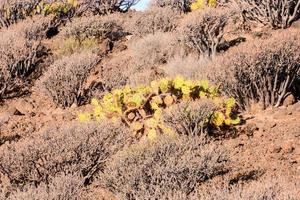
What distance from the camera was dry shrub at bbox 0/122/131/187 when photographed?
5.87 m

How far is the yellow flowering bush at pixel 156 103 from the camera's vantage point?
7.85 m

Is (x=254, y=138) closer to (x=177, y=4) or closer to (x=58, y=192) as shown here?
(x=58, y=192)

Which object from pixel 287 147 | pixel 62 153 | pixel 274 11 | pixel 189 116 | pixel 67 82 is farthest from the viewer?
pixel 274 11

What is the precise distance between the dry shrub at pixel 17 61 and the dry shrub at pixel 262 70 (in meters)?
5.35

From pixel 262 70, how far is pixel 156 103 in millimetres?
1772

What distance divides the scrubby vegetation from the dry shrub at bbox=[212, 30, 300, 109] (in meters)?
0.02

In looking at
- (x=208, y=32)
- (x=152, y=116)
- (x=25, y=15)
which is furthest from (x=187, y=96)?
(x=25, y=15)

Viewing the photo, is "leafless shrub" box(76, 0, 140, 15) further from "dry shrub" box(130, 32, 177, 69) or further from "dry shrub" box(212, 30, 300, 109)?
"dry shrub" box(212, 30, 300, 109)

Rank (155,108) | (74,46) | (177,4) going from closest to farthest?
(155,108)
(74,46)
(177,4)

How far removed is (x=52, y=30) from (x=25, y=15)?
55.9 inches

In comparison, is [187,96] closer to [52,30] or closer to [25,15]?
[52,30]

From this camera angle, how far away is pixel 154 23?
52.8ft

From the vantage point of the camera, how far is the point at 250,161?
6594 millimetres

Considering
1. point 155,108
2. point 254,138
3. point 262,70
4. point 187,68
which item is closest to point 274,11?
point 187,68
